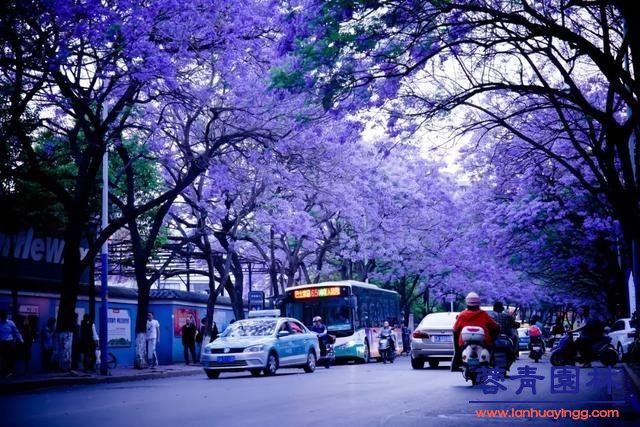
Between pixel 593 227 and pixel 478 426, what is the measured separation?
20.9m

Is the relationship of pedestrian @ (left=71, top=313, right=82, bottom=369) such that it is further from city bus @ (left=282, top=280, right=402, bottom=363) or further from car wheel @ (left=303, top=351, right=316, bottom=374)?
city bus @ (left=282, top=280, right=402, bottom=363)

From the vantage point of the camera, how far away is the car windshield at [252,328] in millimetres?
22281

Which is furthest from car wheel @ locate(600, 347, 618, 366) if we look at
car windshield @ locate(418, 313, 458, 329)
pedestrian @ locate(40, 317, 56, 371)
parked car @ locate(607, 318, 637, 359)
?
pedestrian @ locate(40, 317, 56, 371)

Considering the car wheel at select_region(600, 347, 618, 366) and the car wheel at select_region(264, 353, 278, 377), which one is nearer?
the car wheel at select_region(600, 347, 618, 366)

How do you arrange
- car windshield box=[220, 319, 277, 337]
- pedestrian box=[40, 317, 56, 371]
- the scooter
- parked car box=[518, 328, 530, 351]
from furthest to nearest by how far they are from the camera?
parked car box=[518, 328, 530, 351] → the scooter → pedestrian box=[40, 317, 56, 371] → car windshield box=[220, 319, 277, 337]

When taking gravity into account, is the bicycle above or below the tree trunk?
below

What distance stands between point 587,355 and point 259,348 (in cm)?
808

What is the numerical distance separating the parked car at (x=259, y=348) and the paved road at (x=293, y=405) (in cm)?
392

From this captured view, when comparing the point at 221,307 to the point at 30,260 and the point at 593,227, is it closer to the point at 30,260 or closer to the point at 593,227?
the point at 30,260

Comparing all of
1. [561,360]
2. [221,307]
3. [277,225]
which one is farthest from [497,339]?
[221,307]

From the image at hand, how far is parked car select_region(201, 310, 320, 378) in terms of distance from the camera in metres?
21.2

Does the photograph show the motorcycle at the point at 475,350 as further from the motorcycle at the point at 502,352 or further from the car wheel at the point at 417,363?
the car wheel at the point at 417,363

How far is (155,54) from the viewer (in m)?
16.8

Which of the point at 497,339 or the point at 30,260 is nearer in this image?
the point at 497,339
